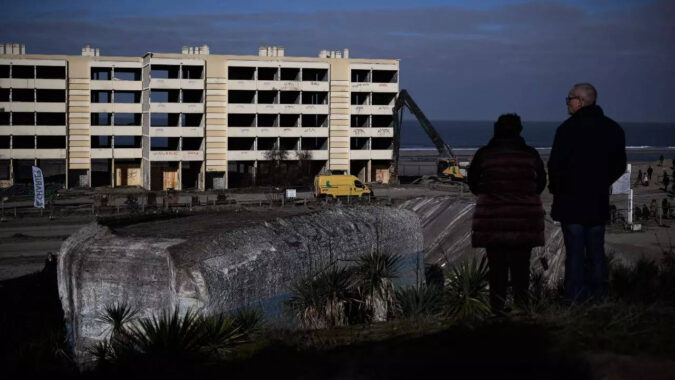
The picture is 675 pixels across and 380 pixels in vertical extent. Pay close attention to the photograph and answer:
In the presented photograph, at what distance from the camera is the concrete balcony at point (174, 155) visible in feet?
277

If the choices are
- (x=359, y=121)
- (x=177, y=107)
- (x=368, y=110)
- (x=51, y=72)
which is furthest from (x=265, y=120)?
(x=51, y=72)

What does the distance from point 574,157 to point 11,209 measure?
6219 centimetres

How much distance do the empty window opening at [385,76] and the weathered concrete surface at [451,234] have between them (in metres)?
73.1

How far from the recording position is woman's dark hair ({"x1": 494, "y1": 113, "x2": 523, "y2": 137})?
8.85m

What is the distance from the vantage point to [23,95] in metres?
89.3

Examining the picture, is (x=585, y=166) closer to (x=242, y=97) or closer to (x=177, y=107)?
(x=177, y=107)

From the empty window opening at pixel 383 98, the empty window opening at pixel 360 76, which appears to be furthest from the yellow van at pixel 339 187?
the empty window opening at pixel 360 76

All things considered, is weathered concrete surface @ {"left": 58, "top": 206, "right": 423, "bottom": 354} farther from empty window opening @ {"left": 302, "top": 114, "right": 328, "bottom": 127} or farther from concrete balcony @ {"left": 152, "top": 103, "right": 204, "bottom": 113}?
empty window opening @ {"left": 302, "top": 114, "right": 328, "bottom": 127}

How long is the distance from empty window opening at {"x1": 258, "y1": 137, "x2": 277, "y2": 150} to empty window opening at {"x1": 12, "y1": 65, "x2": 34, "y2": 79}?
2419 centimetres

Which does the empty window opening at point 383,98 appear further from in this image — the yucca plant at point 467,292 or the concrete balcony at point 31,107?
the yucca plant at point 467,292

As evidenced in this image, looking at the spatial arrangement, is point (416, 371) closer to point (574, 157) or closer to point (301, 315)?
point (574, 157)

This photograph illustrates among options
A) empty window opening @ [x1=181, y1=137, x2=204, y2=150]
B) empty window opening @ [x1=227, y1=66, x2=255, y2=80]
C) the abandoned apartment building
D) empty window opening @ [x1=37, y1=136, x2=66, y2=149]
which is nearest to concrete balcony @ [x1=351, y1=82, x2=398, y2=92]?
the abandoned apartment building

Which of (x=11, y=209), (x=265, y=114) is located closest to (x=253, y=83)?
(x=265, y=114)

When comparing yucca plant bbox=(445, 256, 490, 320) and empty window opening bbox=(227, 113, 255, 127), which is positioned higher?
empty window opening bbox=(227, 113, 255, 127)
